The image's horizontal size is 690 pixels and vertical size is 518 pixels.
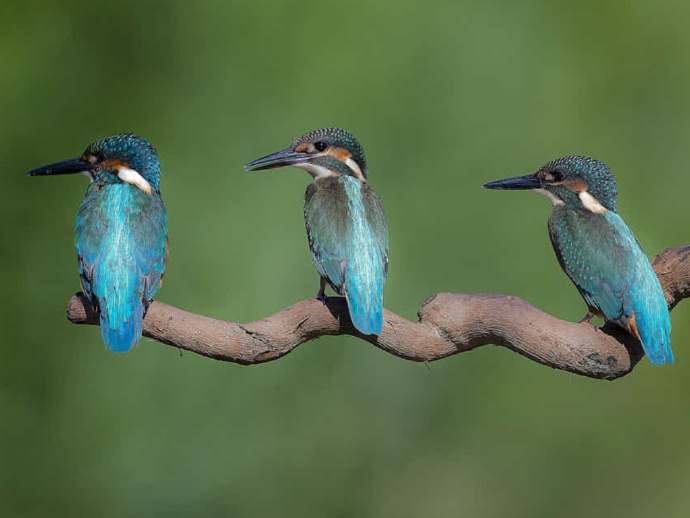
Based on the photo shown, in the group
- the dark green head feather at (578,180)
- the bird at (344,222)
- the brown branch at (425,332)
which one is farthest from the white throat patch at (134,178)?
the dark green head feather at (578,180)

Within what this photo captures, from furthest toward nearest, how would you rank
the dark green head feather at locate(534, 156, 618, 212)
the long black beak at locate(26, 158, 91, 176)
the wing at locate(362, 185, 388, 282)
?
the long black beak at locate(26, 158, 91, 176), the dark green head feather at locate(534, 156, 618, 212), the wing at locate(362, 185, 388, 282)

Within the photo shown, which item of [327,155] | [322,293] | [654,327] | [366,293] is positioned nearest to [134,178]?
[327,155]

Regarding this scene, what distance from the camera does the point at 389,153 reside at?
17.7ft

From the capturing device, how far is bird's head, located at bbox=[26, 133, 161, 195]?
2926 millimetres

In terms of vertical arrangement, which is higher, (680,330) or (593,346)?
(680,330)

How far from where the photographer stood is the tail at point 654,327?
8.21 ft

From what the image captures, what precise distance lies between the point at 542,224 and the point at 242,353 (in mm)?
3336

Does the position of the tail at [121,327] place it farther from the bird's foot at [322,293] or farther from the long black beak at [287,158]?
the long black beak at [287,158]

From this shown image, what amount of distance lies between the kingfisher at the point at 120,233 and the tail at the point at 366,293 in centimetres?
53

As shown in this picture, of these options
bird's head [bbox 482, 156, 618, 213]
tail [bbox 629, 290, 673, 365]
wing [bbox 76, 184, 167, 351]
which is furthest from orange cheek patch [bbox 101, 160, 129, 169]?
tail [bbox 629, 290, 673, 365]

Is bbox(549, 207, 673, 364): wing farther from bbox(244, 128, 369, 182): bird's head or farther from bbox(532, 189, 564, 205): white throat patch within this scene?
A: bbox(244, 128, 369, 182): bird's head

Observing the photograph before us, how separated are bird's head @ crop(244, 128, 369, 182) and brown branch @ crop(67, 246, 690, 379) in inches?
19.3

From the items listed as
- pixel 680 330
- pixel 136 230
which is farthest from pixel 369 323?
pixel 680 330

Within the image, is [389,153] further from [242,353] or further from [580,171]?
[242,353]
